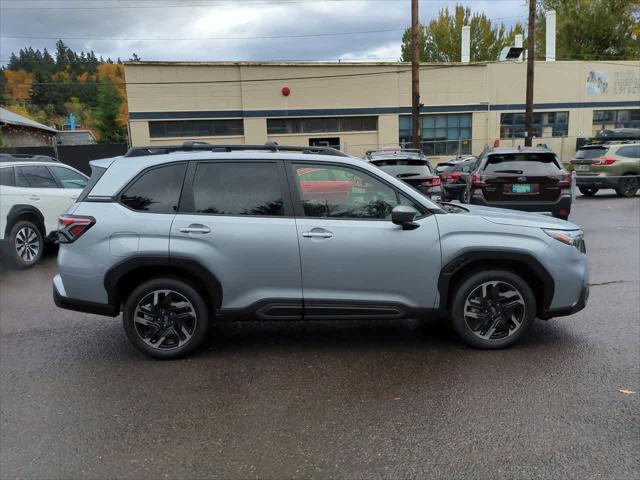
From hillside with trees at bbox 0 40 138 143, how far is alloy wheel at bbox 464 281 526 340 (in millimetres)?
90755

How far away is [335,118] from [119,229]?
111 feet

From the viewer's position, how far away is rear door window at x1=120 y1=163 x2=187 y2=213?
14.5ft

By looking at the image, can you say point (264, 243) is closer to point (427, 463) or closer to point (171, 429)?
point (171, 429)

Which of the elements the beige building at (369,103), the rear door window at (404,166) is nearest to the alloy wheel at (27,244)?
the rear door window at (404,166)

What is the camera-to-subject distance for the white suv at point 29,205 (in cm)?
810

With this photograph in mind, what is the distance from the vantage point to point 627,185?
16984 millimetres

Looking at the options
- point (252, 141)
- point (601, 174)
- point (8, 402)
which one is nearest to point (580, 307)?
point (8, 402)

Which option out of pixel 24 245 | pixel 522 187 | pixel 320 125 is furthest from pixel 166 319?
pixel 320 125

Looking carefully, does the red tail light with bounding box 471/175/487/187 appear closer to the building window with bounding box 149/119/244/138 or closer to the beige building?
the beige building

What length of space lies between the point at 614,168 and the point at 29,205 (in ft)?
54.1

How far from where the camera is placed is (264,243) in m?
4.30

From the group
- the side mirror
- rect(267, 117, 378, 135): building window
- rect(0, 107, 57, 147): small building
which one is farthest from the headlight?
rect(0, 107, 57, 147): small building

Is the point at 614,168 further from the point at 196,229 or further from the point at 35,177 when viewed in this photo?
the point at 196,229

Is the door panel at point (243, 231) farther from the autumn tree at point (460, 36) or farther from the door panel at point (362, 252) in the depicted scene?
the autumn tree at point (460, 36)
